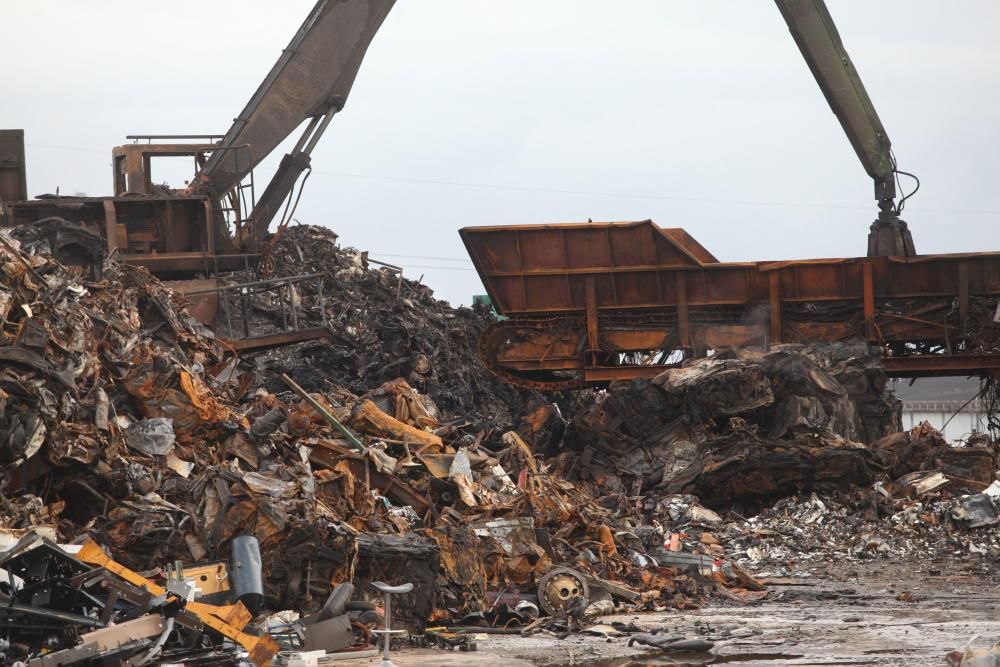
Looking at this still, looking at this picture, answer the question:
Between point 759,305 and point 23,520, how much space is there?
10.9 metres

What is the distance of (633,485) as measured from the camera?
1520cm

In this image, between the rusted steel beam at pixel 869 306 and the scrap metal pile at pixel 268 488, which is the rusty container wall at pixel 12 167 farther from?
the rusted steel beam at pixel 869 306

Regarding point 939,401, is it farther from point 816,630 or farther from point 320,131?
point 816,630

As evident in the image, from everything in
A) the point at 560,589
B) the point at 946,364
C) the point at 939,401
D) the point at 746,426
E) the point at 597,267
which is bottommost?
the point at 560,589

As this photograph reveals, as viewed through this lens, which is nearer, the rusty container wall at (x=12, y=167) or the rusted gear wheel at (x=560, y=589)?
the rusted gear wheel at (x=560, y=589)

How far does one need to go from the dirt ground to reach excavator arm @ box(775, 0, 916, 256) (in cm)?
761

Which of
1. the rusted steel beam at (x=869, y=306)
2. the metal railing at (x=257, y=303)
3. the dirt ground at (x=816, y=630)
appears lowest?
the dirt ground at (x=816, y=630)

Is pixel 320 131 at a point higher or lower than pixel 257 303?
higher

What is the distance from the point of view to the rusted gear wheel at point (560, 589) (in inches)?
370

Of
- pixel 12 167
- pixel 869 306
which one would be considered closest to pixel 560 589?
pixel 869 306

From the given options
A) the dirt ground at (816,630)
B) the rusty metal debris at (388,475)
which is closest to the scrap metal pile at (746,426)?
the rusty metal debris at (388,475)

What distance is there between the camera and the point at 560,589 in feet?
31.1

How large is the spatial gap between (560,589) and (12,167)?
11410 millimetres

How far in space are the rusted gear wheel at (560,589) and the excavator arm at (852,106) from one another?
9708 millimetres
